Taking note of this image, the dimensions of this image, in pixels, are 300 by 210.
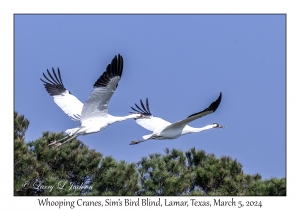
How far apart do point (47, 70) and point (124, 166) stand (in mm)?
5268

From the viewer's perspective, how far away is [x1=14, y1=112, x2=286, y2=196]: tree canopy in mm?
18547

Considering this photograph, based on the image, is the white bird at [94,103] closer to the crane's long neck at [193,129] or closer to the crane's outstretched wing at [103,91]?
Result: the crane's outstretched wing at [103,91]

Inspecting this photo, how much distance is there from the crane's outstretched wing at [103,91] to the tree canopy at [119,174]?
1009mm

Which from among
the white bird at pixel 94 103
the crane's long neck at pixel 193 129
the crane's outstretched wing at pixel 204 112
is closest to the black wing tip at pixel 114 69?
the white bird at pixel 94 103

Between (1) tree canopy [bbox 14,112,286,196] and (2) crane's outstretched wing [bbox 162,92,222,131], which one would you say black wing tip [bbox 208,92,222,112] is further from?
(1) tree canopy [bbox 14,112,286,196]

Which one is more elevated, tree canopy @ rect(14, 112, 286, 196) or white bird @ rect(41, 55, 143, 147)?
white bird @ rect(41, 55, 143, 147)

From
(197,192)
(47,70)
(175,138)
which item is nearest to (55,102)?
(47,70)

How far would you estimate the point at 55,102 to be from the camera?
2189 centimetres

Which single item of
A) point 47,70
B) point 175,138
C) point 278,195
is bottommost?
point 278,195

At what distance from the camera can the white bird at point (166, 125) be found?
18.4 metres

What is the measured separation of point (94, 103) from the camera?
19.4m

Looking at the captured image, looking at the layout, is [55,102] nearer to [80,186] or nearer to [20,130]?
[20,130]

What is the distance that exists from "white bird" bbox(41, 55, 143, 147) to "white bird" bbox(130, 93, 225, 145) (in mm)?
829

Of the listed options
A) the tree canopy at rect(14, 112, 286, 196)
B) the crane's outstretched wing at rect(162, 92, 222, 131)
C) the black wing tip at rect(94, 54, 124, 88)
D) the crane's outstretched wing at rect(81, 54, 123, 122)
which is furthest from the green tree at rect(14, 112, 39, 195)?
the crane's outstretched wing at rect(162, 92, 222, 131)
